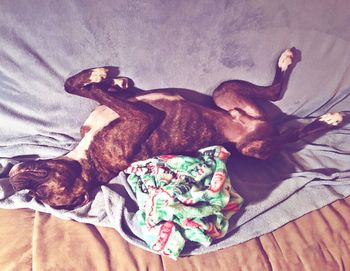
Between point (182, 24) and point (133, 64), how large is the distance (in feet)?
0.85

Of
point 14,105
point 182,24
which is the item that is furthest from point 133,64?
point 14,105

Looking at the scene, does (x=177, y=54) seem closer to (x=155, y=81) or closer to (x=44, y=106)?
(x=155, y=81)

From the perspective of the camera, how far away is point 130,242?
1597 mm

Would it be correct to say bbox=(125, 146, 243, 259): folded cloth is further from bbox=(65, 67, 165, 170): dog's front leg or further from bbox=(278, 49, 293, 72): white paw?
bbox=(278, 49, 293, 72): white paw

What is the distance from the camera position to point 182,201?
Result: 1.57 m

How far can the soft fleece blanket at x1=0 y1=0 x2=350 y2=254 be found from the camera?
5.15ft

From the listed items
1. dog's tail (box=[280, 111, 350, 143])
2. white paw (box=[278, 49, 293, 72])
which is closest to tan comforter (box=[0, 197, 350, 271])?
dog's tail (box=[280, 111, 350, 143])

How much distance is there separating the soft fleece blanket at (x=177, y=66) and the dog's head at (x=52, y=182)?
0.05 meters

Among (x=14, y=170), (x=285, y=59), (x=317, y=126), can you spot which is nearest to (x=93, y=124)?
(x=14, y=170)

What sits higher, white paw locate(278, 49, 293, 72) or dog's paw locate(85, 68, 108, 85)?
white paw locate(278, 49, 293, 72)

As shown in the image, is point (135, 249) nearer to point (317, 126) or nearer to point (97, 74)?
point (97, 74)

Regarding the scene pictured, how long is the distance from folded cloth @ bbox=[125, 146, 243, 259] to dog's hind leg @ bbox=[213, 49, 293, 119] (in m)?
0.27

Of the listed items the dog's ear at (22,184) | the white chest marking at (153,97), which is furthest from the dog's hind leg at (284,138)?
the dog's ear at (22,184)

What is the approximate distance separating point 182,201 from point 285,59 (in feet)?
2.55
